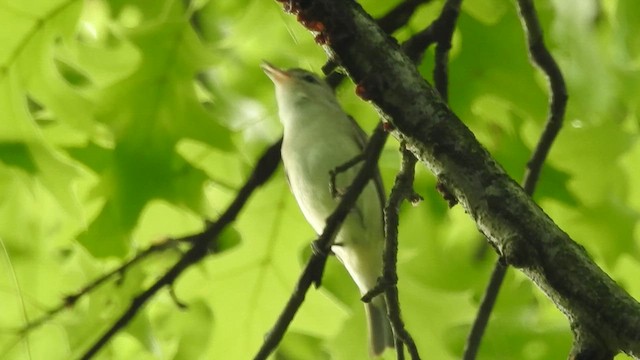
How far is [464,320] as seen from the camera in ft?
3.44

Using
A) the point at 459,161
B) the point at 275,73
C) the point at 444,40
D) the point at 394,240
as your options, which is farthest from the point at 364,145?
the point at 459,161

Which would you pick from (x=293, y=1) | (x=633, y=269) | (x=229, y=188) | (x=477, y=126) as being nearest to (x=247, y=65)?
(x=229, y=188)

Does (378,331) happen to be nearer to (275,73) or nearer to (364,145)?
(364,145)

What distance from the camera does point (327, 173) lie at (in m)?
1.33

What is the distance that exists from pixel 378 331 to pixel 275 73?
0.44 meters

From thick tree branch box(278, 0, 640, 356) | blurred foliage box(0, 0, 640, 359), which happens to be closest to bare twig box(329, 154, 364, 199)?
blurred foliage box(0, 0, 640, 359)

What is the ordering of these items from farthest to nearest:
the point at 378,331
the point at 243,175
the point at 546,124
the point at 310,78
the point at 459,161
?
the point at 310,78 < the point at 243,175 < the point at 378,331 < the point at 546,124 < the point at 459,161

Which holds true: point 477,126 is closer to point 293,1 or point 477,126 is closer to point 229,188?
point 229,188

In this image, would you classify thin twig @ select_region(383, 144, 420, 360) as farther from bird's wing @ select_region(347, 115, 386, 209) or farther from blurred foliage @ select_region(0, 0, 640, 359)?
bird's wing @ select_region(347, 115, 386, 209)

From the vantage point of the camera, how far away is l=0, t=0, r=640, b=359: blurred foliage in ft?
3.42

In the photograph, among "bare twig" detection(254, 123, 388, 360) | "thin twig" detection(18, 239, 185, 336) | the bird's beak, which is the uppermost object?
the bird's beak

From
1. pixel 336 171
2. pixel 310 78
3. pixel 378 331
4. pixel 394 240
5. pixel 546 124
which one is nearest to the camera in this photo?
pixel 394 240

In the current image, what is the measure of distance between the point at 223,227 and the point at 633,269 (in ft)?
1.83

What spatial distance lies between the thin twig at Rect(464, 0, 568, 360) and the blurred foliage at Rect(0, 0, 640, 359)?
0.16 feet
